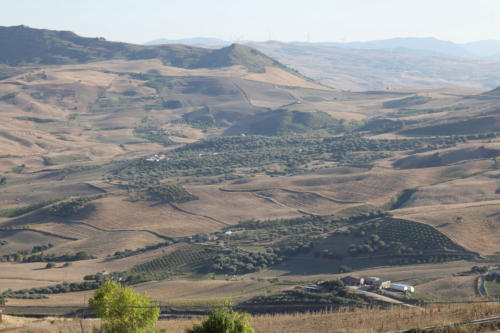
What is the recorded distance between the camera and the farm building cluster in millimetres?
58513

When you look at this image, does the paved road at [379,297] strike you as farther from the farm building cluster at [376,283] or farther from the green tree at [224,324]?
Answer: the green tree at [224,324]

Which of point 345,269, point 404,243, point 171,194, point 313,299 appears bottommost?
point 171,194

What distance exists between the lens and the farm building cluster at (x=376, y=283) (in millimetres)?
58513

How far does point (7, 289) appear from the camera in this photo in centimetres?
7388

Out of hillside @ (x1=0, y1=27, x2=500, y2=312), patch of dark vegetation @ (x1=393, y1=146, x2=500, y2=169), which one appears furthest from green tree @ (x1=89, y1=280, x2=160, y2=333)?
patch of dark vegetation @ (x1=393, y1=146, x2=500, y2=169)

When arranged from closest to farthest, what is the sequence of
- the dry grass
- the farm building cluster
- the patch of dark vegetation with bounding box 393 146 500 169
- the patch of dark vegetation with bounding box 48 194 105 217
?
the dry grass, the farm building cluster, the patch of dark vegetation with bounding box 48 194 105 217, the patch of dark vegetation with bounding box 393 146 500 169

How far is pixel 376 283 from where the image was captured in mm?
60281

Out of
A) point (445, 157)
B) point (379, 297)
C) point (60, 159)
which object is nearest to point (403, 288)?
point (379, 297)

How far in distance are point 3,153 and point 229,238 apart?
4171 inches

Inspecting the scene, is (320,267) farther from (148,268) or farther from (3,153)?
(3,153)

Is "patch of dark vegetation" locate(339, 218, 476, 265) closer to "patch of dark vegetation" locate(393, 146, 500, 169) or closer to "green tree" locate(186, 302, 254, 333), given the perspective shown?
"patch of dark vegetation" locate(393, 146, 500, 169)

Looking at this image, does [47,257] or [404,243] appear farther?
[47,257]

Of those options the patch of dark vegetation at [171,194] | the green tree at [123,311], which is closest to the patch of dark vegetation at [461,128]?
the patch of dark vegetation at [171,194]

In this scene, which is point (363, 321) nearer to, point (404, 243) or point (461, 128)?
point (404, 243)
